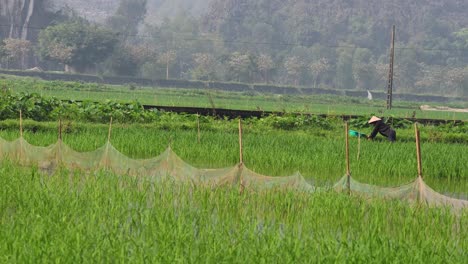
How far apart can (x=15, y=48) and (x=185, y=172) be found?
66.1 meters

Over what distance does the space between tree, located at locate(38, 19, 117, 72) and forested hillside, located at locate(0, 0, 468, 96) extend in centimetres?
70

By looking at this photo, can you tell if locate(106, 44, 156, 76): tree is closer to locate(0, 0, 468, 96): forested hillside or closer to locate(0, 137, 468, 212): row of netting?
locate(0, 0, 468, 96): forested hillside

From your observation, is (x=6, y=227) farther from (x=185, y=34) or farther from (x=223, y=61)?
(x=185, y=34)

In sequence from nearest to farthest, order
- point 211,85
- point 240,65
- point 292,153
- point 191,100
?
1. point 292,153
2. point 191,100
3. point 211,85
4. point 240,65

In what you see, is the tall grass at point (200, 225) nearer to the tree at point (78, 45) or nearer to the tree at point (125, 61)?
the tree at point (78, 45)

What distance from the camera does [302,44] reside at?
112m

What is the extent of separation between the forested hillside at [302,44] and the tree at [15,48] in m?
1.14

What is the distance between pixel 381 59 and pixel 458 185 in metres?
99.6

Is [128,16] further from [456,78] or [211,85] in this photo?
[456,78]

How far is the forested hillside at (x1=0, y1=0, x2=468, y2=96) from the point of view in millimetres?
81875

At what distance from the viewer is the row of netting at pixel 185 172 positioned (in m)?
7.73

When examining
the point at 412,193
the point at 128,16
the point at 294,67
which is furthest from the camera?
the point at 128,16

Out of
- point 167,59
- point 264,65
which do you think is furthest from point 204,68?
point 264,65

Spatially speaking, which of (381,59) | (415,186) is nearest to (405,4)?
(381,59)
